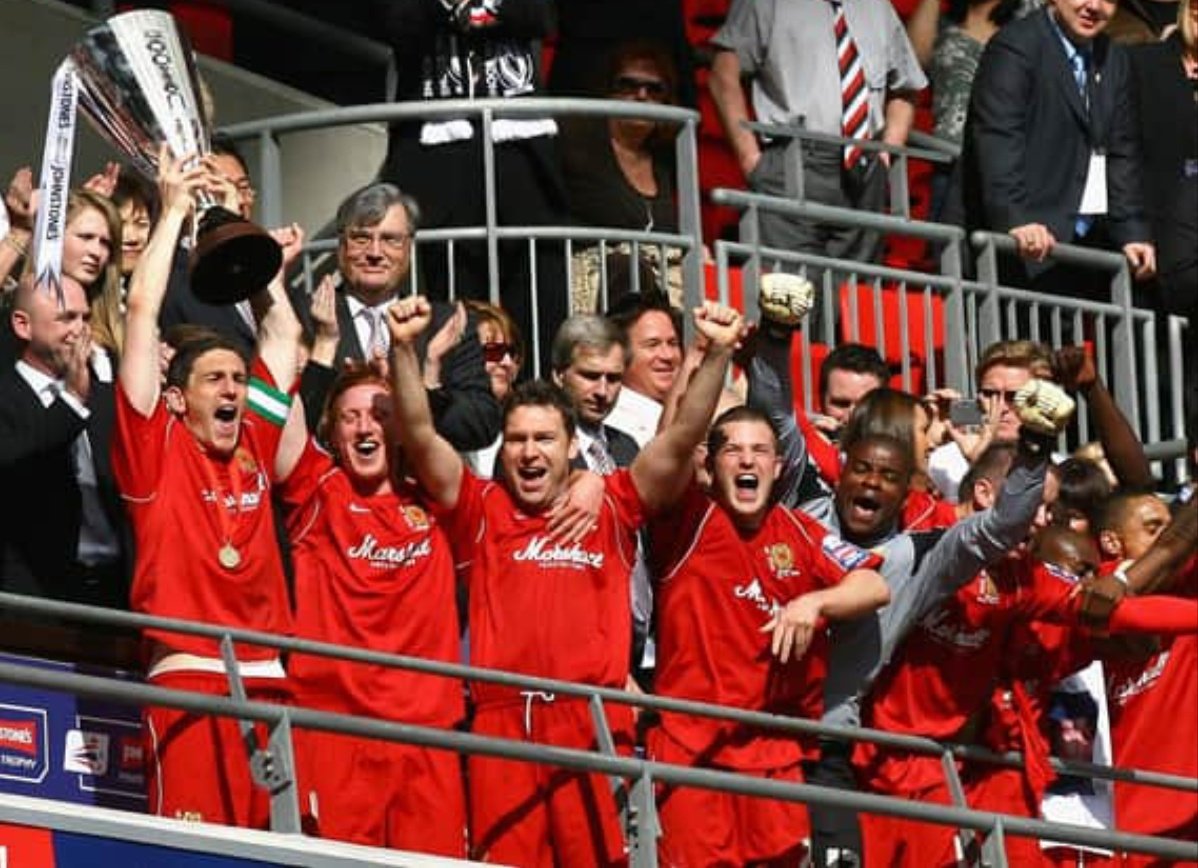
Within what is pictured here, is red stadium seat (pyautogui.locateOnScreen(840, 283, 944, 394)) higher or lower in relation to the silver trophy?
lower

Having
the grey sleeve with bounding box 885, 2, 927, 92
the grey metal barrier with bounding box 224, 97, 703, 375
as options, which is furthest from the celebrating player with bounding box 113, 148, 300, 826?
the grey sleeve with bounding box 885, 2, 927, 92

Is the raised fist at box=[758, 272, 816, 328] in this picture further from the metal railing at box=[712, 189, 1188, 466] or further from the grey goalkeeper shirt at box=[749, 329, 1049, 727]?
the metal railing at box=[712, 189, 1188, 466]

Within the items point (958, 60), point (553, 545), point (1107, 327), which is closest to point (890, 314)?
point (1107, 327)

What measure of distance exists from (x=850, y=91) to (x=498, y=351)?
13.8 feet

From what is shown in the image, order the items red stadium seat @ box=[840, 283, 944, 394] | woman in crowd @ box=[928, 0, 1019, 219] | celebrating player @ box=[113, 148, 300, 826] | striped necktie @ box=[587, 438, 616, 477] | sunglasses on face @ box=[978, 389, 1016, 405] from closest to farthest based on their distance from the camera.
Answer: celebrating player @ box=[113, 148, 300, 826], striped necktie @ box=[587, 438, 616, 477], sunglasses on face @ box=[978, 389, 1016, 405], red stadium seat @ box=[840, 283, 944, 394], woman in crowd @ box=[928, 0, 1019, 219]

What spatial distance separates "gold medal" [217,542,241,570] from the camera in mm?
13375

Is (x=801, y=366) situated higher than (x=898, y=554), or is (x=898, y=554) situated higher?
(x=801, y=366)

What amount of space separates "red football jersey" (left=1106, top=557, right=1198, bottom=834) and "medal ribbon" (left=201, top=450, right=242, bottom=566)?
334 cm

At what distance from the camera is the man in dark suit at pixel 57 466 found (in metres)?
13.4

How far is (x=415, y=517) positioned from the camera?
1387cm

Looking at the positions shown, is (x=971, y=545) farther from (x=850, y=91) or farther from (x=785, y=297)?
→ (x=850, y=91)

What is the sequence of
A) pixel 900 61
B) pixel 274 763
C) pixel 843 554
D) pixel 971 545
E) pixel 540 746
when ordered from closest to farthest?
pixel 274 763 < pixel 540 746 < pixel 971 545 < pixel 843 554 < pixel 900 61

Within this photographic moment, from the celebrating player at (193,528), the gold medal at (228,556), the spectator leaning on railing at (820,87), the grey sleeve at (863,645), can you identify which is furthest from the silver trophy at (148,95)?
the spectator leaning on railing at (820,87)

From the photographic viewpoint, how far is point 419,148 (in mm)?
16578
